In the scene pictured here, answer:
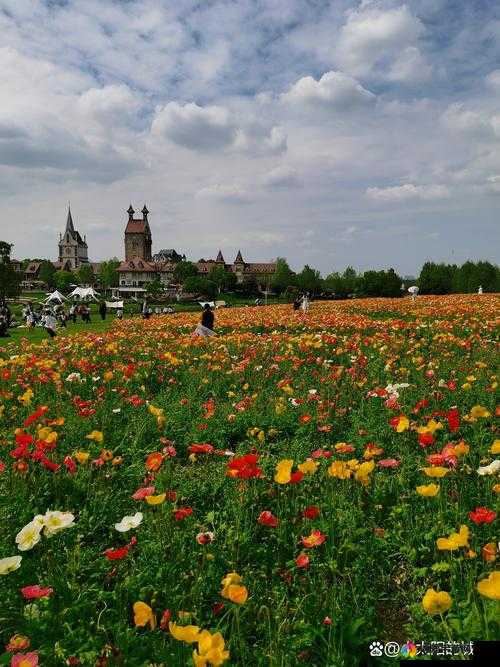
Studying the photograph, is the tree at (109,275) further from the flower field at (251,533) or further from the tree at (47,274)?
the flower field at (251,533)

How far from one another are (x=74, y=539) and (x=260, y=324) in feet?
47.1

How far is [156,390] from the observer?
826 centimetres

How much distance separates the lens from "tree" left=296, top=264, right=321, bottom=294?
129 meters

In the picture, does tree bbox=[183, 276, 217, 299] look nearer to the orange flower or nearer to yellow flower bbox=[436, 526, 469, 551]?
the orange flower

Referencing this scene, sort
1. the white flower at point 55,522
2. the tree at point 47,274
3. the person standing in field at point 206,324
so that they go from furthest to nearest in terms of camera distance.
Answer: the tree at point 47,274, the person standing in field at point 206,324, the white flower at point 55,522

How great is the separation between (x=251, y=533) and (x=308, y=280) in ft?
418

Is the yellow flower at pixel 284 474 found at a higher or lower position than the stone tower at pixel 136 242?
lower

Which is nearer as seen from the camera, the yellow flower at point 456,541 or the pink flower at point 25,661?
the pink flower at point 25,661

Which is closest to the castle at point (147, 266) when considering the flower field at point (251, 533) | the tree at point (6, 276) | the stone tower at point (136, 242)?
the stone tower at point (136, 242)

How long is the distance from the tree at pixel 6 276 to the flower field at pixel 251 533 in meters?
59.2

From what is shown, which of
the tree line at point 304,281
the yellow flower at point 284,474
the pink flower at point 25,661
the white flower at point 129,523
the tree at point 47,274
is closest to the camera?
the pink flower at point 25,661

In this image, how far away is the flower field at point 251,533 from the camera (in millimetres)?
2449

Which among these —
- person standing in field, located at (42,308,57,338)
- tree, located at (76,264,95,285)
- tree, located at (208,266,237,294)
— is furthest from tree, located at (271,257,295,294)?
person standing in field, located at (42,308,57,338)

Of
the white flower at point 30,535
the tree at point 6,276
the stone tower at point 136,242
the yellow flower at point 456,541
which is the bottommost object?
the white flower at point 30,535
